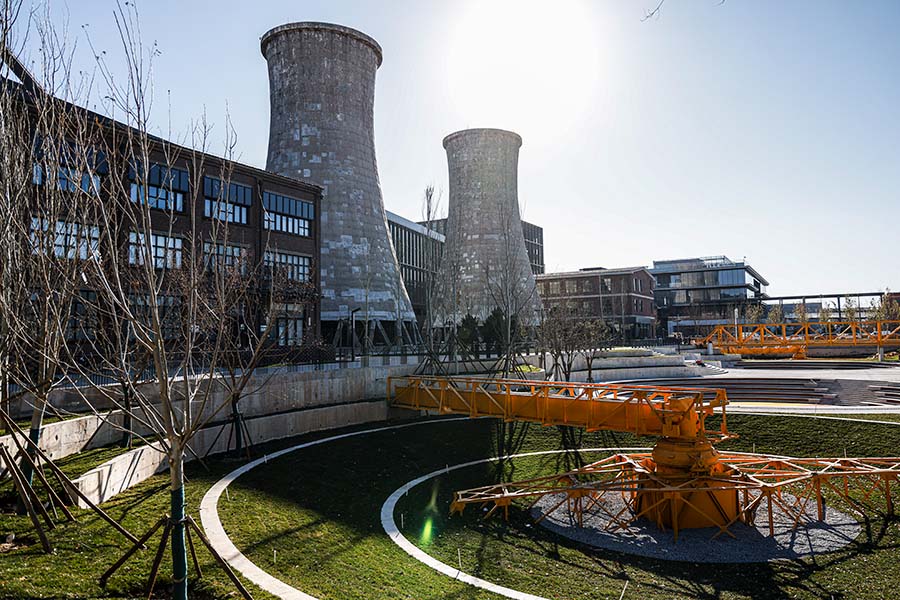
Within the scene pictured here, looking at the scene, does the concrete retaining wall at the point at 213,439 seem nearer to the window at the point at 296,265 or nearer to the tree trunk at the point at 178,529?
the tree trunk at the point at 178,529

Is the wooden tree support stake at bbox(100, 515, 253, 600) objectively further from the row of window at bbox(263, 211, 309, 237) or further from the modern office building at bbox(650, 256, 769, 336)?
the modern office building at bbox(650, 256, 769, 336)

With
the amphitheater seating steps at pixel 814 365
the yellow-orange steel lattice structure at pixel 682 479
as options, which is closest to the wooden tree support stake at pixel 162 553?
the yellow-orange steel lattice structure at pixel 682 479

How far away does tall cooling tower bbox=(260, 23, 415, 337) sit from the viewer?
1449 inches

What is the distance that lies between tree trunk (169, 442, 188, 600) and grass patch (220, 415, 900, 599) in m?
2.47

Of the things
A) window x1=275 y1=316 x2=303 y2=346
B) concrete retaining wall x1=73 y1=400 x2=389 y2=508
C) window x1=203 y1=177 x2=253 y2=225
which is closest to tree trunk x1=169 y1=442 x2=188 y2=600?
concrete retaining wall x1=73 y1=400 x2=389 y2=508

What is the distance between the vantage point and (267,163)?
3891 cm

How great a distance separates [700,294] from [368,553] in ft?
308

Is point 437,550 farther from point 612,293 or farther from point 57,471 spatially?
point 612,293

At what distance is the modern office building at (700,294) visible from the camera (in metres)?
90.5

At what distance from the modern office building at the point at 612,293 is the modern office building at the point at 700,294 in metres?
14.4

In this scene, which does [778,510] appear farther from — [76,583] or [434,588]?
[76,583]

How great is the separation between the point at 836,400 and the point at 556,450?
665 inches

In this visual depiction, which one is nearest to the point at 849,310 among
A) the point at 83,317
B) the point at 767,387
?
the point at 767,387

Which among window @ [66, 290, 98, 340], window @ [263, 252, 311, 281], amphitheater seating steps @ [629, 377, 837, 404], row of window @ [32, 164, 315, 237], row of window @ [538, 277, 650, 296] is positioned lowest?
amphitheater seating steps @ [629, 377, 837, 404]
